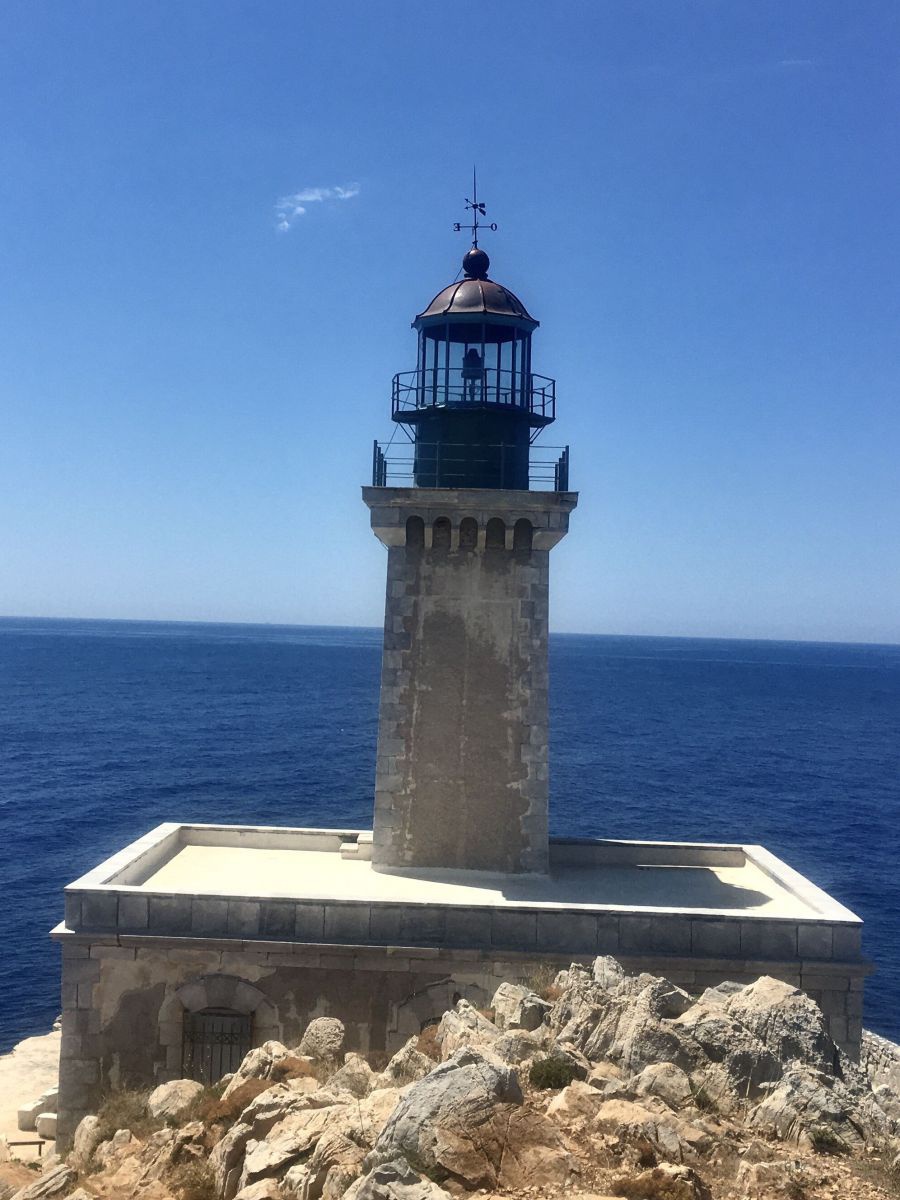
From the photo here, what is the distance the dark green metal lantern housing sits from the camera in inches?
730

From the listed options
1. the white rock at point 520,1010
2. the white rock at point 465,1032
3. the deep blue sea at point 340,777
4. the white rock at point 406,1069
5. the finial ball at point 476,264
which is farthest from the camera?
the deep blue sea at point 340,777

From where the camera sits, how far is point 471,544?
60.7 feet

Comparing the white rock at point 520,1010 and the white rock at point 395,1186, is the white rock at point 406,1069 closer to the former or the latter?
the white rock at point 520,1010

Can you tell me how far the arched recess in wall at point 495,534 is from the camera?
18.4 metres

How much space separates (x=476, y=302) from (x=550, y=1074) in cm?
1293

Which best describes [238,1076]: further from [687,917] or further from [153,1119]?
[687,917]

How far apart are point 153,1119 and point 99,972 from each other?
3.42m

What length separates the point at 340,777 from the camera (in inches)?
2405

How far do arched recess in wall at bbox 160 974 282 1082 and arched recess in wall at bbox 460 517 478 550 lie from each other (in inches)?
307

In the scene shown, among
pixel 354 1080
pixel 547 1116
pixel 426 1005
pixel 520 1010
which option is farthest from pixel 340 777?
pixel 547 1116

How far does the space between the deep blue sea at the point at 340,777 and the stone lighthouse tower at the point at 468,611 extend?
50.9ft

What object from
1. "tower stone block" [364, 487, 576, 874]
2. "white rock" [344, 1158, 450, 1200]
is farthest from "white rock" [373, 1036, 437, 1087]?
"tower stone block" [364, 487, 576, 874]

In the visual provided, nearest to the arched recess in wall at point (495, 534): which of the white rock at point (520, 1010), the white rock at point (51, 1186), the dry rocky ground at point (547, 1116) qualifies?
the dry rocky ground at point (547, 1116)

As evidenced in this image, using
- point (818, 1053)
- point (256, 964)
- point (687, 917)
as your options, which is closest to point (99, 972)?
point (256, 964)
